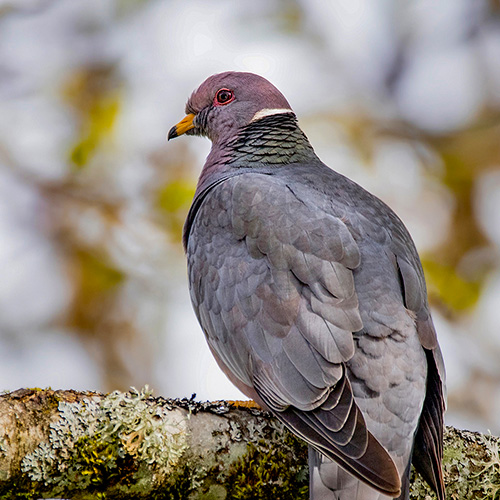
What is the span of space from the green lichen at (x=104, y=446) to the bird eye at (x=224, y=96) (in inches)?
103

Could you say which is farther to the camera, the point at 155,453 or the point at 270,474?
the point at 270,474

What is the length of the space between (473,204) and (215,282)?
12.2ft

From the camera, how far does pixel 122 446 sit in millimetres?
2846

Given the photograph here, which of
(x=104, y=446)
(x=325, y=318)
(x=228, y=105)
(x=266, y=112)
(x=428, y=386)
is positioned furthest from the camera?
(x=228, y=105)

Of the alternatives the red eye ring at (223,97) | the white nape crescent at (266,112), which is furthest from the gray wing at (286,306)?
the red eye ring at (223,97)

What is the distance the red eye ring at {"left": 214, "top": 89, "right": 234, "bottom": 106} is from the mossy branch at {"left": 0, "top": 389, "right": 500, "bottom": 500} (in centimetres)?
243

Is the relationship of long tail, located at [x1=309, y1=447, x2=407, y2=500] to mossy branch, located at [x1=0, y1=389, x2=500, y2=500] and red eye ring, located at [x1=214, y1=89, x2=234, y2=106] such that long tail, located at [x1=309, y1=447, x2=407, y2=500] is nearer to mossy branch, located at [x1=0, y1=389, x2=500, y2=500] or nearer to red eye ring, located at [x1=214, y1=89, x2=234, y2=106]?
mossy branch, located at [x1=0, y1=389, x2=500, y2=500]

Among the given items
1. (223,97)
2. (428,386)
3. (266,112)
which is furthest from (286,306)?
(223,97)

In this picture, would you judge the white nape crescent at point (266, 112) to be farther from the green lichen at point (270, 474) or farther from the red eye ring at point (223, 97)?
the green lichen at point (270, 474)

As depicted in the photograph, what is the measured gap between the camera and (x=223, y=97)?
5.06m

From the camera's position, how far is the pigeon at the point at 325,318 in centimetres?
298

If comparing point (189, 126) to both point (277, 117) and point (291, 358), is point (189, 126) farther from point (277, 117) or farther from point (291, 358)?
point (291, 358)

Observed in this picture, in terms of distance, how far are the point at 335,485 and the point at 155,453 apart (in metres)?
0.73

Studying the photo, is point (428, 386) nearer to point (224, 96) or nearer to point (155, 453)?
point (155, 453)
